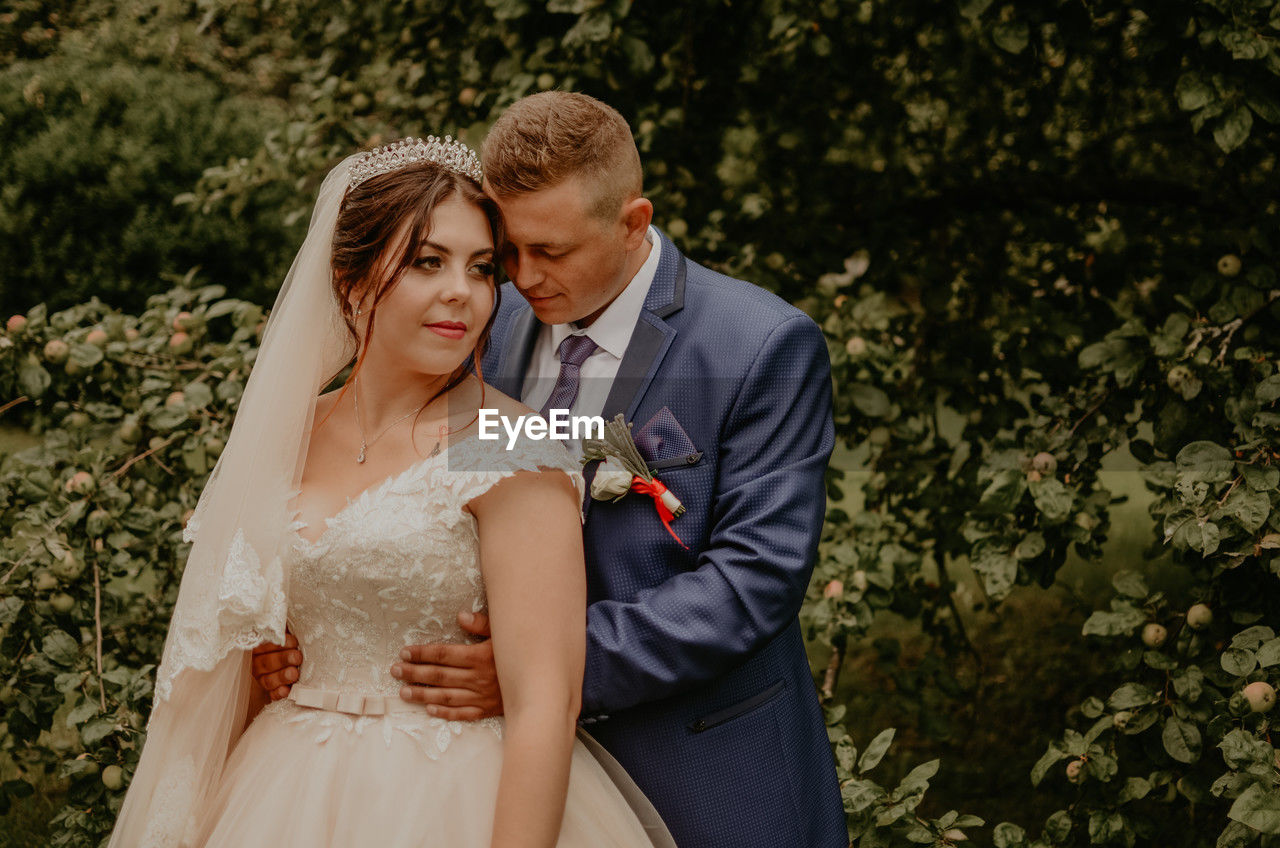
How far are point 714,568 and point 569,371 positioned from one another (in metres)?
0.55

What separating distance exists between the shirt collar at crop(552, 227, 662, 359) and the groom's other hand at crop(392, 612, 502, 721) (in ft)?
2.15

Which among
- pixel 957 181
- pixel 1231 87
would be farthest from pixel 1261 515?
pixel 957 181

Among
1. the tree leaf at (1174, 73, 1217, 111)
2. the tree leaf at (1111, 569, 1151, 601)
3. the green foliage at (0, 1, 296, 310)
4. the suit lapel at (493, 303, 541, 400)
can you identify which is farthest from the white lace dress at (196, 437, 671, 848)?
the green foliage at (0, 1, 296, 310)

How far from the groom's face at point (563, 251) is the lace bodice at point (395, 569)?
389mm

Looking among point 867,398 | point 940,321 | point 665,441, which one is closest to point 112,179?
point 940,321

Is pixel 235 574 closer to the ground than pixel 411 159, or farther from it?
closer to the ground

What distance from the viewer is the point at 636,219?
2223 mm

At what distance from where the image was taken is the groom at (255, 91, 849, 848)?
6.48 feet

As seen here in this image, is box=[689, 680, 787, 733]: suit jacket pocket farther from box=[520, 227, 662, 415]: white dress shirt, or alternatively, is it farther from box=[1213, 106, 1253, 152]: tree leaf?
box=[1213, 106, 1253, 152]: tree leaf

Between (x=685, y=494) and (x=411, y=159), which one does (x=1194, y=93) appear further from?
(x=411, y=159)

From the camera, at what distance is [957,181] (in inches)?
162

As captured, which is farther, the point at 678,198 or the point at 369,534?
the point at 678,198

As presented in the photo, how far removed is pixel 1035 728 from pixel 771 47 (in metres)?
2.99

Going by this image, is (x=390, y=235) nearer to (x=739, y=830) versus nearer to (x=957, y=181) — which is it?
(x=739, y=830)
